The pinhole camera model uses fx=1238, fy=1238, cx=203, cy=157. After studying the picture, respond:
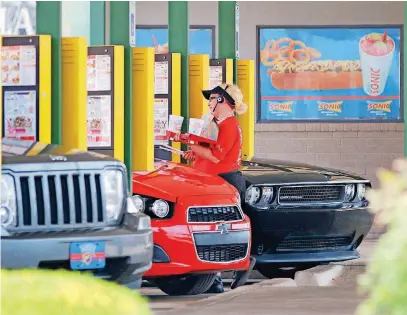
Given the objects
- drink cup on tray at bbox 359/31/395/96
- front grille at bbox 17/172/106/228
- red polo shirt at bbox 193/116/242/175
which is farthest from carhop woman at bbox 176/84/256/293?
drink cup on tray at bbox 359/31/395/96

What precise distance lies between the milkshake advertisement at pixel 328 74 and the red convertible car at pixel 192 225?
32.6 ft

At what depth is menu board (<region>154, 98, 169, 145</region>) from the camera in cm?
1258

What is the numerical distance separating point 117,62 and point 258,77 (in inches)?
369

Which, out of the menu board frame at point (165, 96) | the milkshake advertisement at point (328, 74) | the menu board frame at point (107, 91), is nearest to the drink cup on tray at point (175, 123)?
the menu board frame at point (165, 96)

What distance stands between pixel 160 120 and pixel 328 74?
7713 millimetres

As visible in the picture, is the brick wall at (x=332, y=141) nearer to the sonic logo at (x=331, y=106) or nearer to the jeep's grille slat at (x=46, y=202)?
the sonic logo at (x=331, y=106)

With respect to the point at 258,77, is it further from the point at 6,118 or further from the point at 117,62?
the point at 6,118

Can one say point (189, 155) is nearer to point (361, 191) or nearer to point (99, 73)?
point (99, 73)

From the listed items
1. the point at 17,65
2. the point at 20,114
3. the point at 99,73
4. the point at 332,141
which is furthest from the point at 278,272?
the point at 332,141

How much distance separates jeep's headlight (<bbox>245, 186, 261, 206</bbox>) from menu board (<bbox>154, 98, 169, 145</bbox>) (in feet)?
6.22

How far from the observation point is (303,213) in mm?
11008

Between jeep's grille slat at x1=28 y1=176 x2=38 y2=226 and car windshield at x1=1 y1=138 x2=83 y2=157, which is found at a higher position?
car windshield at x1=1 y1=138 x2=83 y2=157

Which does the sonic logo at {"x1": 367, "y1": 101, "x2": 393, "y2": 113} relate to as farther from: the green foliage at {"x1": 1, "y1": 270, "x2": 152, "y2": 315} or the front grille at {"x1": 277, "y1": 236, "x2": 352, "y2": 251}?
the green foliage at {"x1": 1, "y1": 270, "x2": 152, "y2": 315}

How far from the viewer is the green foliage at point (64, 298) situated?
3.43 m
